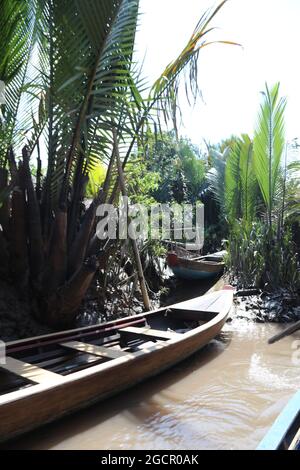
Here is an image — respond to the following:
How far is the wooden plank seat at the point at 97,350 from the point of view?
3529mm

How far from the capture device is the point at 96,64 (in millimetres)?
3787

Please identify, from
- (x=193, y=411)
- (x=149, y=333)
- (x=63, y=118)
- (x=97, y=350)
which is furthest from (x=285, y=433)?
(x=63, y=118)

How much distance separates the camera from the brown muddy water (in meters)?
2.89

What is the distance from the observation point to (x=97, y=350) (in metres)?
3.65

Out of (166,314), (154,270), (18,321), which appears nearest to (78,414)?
(18,321)

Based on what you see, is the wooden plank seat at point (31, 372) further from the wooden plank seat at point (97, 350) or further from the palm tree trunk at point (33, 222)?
the palm tree trunk at point (33, 222)

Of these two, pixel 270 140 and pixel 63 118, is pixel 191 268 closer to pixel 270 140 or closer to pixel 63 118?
pixel 270 140

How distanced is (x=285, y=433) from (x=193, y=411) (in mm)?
1995

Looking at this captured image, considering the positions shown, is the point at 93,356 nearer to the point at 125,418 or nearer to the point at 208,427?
the point at 125,418

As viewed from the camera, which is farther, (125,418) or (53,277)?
(53,277)

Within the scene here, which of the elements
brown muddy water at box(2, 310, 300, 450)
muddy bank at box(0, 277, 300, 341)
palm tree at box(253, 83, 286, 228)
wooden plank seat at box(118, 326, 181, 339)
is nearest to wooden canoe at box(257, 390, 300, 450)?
brown muddy water at box(2, 310, 300, 450)

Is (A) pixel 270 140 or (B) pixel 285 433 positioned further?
(A) pixel 270 140

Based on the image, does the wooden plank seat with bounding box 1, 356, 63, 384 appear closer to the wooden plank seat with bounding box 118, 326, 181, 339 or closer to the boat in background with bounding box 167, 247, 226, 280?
the wooden plank seat with bounding box 118, 326, 181, 339

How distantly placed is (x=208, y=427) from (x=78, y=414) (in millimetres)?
1045
